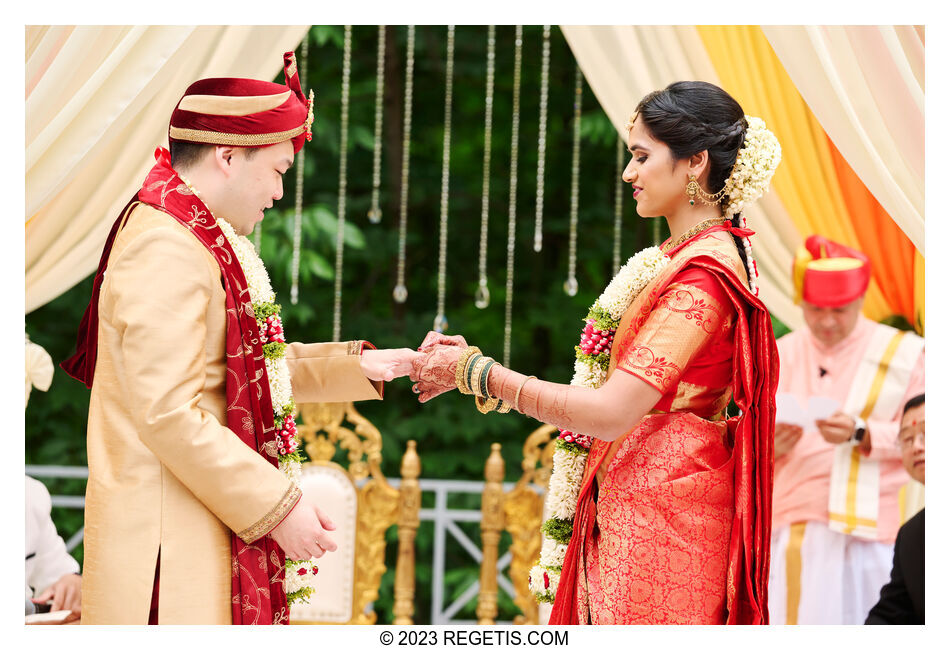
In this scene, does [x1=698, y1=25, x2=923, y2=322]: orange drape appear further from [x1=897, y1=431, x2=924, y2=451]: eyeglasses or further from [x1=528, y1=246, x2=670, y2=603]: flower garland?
[x1=528, y1=246, x2=670, y2=603]: flower garland

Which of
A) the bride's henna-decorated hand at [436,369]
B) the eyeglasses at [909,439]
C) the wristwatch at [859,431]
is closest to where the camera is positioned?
the bride's henna-decorated hand at [436,369]

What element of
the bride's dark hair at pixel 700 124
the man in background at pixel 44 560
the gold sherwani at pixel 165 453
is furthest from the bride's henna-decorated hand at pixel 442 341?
the man in background at pixel 44 560

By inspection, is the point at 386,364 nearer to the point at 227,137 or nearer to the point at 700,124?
the point at 227,137

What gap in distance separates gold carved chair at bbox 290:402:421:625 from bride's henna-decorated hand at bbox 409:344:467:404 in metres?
1.77

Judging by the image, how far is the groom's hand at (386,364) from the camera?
2846 millimetres

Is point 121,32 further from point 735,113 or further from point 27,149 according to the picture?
point 735,113

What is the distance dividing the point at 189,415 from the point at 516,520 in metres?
2.70

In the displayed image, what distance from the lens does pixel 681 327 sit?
2369 mm

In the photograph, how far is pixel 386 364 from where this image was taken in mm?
2859

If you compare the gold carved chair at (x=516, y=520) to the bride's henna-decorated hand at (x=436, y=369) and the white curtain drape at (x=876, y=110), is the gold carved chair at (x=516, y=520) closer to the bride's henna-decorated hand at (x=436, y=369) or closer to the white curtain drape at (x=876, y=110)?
the bride's henna-decorated hand at (x=436, y=369)

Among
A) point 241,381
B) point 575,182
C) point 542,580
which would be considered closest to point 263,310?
point 241,381

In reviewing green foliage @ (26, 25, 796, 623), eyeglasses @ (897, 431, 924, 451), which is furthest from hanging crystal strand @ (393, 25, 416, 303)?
eyeglasses @ (897, 431, 924, 451)

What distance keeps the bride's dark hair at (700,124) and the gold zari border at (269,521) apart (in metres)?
1.28
